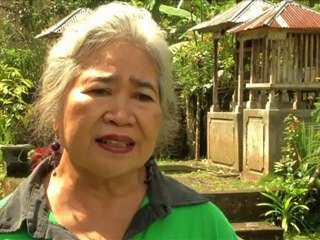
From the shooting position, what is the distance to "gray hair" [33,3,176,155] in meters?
1.73

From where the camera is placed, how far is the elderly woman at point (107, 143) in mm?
1676

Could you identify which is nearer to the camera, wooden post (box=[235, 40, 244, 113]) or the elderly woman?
the elderly woman

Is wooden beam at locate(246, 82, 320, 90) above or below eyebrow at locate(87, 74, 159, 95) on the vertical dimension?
below

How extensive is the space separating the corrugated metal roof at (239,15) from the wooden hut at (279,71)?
1124 millimetres

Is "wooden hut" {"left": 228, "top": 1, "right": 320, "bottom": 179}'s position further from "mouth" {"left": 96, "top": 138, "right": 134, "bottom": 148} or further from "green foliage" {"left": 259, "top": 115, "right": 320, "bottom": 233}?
"mouth" {"left": 96, "top": 138, "right": 134, "bottom": 148}

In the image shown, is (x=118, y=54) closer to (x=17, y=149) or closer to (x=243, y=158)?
(x=17, y=149)

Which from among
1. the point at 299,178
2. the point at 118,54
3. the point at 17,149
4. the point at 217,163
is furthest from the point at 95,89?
the point at 217,163

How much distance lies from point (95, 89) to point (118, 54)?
0.11 meters

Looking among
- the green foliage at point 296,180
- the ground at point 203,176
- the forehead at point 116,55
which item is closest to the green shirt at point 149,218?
the forehead at point 116,55

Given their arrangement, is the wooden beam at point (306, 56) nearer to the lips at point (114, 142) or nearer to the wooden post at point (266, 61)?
the wooden post at point (266, 61)

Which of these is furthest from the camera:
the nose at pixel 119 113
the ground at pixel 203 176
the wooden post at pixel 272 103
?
the wooden post at pixel 272 103

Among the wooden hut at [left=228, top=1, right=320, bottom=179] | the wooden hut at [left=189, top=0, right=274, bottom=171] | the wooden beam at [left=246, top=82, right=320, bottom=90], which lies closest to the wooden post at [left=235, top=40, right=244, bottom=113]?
the wooden hut at [left=189, top=0, right=274, bottom=171]

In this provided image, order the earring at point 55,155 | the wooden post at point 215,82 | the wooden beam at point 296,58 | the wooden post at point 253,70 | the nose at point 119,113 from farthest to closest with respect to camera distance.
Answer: the wooden post at point 215,82 < the wooden post at point 253,70 < the wooden beam at point 296,58 < the earring at point 55,155 < the nose at point 119,113

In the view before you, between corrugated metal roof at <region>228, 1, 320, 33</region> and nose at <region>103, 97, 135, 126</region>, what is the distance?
732 centimetres
